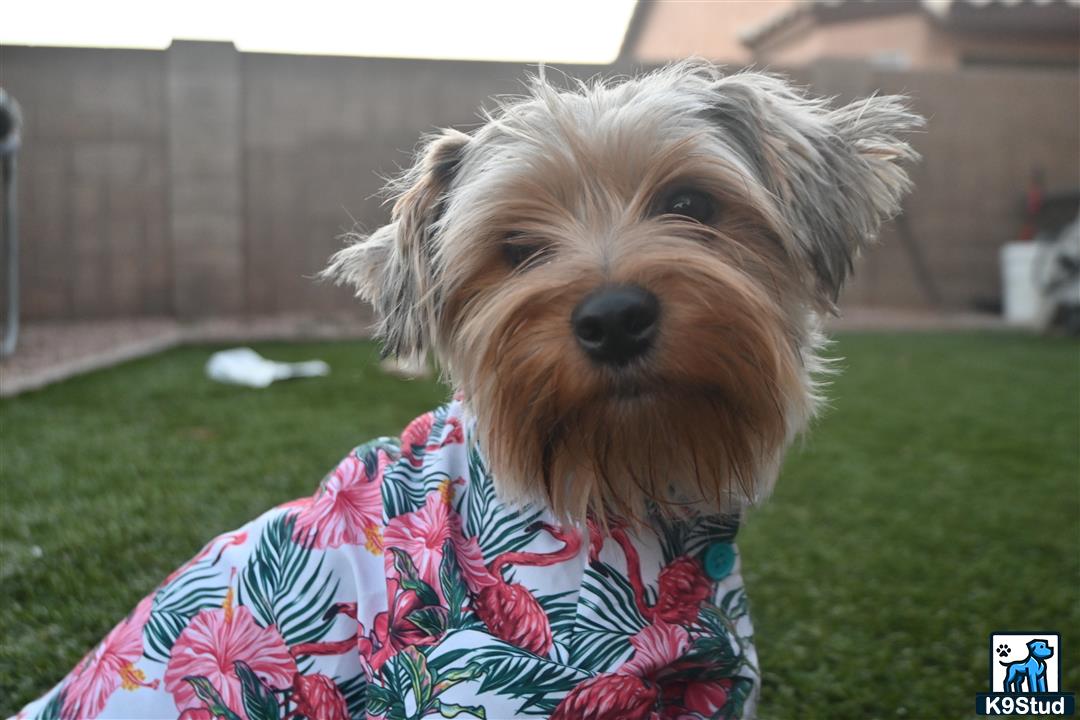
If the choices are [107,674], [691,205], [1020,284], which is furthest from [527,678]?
[1020,284]

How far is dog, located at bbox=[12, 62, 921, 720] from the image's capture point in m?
1.61

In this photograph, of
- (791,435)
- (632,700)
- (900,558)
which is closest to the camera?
(632,700)

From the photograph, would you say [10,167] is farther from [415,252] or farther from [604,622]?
[604,622]

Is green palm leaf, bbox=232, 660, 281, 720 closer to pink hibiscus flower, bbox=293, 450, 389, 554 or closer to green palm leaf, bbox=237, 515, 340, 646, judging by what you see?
green palm leaf, bbox=237, 515, 340, 646

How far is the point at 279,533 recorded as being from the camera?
1838 millimetres

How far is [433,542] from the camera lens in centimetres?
168

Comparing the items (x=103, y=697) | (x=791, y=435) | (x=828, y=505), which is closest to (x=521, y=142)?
(x=791, y=435)

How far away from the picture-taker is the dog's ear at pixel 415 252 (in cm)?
210

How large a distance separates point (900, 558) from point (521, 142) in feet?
7.96

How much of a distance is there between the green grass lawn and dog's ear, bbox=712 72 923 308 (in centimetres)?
56

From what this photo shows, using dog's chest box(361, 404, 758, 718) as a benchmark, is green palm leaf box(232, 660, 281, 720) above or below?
below

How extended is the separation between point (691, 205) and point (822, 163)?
0.33 meters

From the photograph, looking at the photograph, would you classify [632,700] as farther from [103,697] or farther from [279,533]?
[103,697]

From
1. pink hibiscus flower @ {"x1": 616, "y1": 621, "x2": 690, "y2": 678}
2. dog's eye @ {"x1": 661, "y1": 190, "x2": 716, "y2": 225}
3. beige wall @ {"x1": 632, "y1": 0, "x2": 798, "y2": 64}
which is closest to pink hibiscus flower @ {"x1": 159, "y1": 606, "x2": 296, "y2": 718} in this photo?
pink hibiscus flower @ {"x1": 616, "y1": 621, "x2": 690, "y2": 678}
